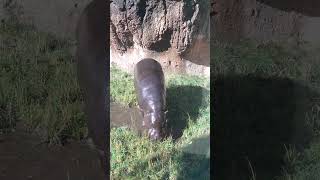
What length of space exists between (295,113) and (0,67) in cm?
195

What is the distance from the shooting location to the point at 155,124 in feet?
11.7

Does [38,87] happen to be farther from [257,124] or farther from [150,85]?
[257,124]

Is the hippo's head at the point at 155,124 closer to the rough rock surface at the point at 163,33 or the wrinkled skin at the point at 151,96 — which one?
the wrinkled skin at the point at 151,96

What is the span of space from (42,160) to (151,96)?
800 mm

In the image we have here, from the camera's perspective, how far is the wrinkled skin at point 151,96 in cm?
356

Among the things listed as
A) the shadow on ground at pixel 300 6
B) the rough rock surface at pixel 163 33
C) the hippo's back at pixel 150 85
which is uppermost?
the shadow on ground at pixel 300 6

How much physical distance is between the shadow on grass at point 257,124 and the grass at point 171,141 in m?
0.26

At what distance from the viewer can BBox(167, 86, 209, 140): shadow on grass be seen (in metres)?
3.56

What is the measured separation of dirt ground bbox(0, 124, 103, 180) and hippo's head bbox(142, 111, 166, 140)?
15.0 inches

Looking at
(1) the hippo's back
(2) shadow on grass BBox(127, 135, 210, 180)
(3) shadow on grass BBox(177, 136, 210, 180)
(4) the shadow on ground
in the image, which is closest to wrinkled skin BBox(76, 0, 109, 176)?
(1) the hippo's back

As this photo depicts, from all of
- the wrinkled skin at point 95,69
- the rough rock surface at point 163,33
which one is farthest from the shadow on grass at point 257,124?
the wrinkled skin at point 95,69

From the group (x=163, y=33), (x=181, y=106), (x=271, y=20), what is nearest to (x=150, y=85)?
(x=181, y=106)

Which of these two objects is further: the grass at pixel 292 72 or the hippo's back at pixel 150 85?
the grass at pixel 292 72

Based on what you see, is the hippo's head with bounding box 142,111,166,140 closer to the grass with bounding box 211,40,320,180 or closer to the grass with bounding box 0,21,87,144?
the grass with bounding box 0,21,87,144
